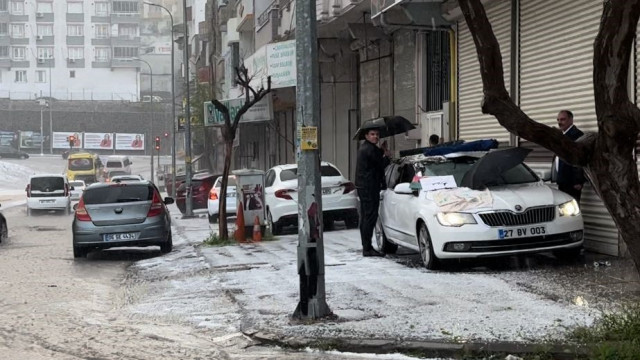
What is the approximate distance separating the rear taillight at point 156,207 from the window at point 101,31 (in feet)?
350

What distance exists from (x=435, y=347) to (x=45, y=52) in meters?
117

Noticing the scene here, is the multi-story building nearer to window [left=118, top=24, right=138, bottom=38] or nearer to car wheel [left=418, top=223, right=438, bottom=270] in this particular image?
Answer: window [left=118, top=24, right=138, bottom=38]

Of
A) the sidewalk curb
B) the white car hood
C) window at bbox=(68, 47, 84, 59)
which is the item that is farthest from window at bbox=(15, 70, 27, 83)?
the sidewalk curb

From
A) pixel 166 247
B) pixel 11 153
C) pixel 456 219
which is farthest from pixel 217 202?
pixel 11 153

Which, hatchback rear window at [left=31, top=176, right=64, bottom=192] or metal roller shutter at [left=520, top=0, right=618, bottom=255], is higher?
metal roller shutter at [left=520, top=0, right=618, bottom=255]

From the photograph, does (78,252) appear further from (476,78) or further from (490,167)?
(490,167)

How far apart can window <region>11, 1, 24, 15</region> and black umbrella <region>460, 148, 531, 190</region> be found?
115m

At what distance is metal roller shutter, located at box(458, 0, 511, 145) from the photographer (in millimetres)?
15857

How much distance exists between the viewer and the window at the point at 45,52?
11600 cm

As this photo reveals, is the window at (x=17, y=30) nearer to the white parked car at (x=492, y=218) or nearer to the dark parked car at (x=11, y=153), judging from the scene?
the dark parked car at (x=11, y=153)

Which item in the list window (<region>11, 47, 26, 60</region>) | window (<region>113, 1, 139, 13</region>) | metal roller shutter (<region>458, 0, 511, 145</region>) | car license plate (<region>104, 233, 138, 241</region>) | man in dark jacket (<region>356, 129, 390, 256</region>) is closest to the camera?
man in dark jacket (<region>356, 129, 390, 256</region>)

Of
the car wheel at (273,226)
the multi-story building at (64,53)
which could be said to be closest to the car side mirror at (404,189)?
the car wheel at (273,226)

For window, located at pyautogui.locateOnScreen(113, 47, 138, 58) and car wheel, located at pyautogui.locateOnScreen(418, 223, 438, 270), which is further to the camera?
window, located at pyautogui.locateOnScreen(113, 47, 138, 58)

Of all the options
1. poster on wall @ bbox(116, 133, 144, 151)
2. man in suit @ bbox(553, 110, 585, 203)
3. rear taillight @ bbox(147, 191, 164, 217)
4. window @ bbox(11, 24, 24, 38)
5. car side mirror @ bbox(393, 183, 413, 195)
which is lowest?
rear taillight @ bbox(147, 191, 164, 217)
